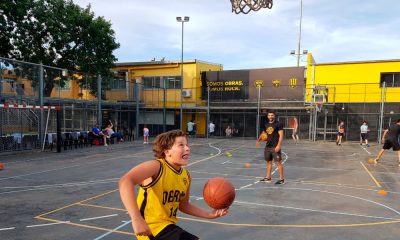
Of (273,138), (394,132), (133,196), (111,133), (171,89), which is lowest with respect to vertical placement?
(111,133)

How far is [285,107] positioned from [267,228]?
24182 millimetres

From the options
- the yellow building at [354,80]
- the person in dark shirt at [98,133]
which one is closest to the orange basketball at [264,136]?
the person in dark shirt at [98,133]

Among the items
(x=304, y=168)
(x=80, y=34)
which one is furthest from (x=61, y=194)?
(x=80, y=34)

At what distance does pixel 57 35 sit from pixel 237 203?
2417 centimetres

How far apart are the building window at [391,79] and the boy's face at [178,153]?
93.6 ft

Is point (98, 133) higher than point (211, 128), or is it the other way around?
point (98, 133)

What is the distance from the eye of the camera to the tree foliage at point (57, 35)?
25547 millimetres

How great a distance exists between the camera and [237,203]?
7.51 metres

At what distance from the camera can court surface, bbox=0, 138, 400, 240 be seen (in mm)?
5684

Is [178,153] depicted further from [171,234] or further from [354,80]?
[354,80]

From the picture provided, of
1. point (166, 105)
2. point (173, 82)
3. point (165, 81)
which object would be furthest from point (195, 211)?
point (165, 81)

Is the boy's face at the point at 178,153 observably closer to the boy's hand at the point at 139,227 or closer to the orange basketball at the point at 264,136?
the boy's hand at the point at 139,227

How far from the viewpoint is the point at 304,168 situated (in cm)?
1309

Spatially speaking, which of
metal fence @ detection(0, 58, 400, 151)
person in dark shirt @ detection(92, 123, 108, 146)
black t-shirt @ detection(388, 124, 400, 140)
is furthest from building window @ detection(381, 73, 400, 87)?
person in dark shirt @ detection(92, 123, 108, 146)
